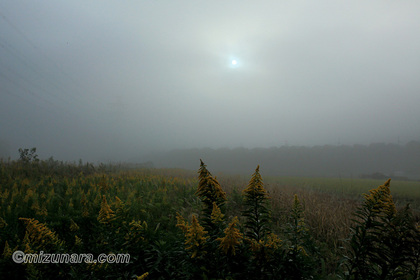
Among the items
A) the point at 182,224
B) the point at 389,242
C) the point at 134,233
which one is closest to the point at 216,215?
the point at 182,224

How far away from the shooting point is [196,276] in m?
2.22

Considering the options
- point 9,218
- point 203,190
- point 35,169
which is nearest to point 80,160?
point 35,169

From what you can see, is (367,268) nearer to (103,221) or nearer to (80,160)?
(103,221)

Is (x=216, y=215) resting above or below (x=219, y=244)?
above

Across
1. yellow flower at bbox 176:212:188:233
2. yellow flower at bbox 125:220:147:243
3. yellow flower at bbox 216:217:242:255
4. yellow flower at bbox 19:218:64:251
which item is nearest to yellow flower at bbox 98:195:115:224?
yellow flower at bbox 125:220:147:243

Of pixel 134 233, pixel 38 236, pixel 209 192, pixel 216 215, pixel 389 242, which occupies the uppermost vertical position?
pixel 209 192

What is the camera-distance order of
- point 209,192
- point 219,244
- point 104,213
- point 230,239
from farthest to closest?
point 104,213 < point 209,192 < point 219,244 < point 230,239

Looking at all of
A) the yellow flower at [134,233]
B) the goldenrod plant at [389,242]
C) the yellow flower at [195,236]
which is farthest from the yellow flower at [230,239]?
the yellow flower at [134,233]

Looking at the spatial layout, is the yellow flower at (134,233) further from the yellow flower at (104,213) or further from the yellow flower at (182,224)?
the yellow flower at (182,224)

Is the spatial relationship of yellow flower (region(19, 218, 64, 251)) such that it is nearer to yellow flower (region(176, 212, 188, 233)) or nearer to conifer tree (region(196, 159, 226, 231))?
yellow flower (region(176, 212, 188, 233))

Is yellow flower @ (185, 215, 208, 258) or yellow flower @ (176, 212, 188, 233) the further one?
yellow flower @ (176, 212, 188, 233)

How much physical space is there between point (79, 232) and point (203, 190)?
124 inches

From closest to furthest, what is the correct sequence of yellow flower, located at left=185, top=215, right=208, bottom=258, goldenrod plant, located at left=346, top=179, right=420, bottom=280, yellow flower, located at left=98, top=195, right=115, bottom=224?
goldenrod plant, located at left=346, top=179, right=420, bottom=280 < yellow flower, located at left=185, top=215, right=208, bottom=258 < yellow flower, located at left=98, top=195, right=115, bottom=224

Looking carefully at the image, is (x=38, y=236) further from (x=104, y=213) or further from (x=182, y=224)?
(x=182, y=224)
